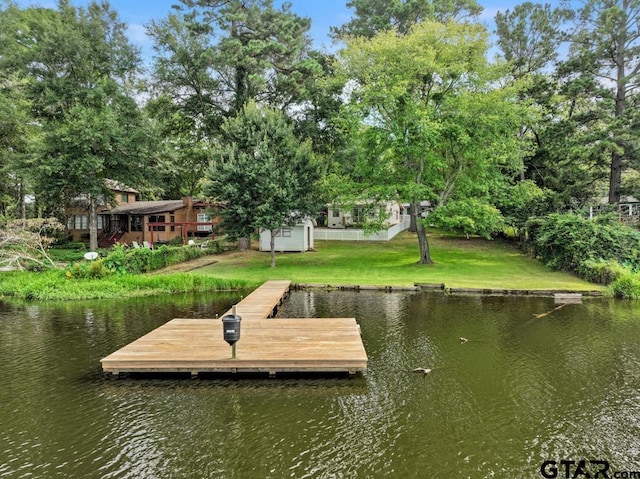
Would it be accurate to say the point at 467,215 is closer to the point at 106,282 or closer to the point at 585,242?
the point at 585,242

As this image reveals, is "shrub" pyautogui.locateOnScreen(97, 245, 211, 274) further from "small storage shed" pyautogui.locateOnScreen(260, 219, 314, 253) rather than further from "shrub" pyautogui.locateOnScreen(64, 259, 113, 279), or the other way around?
"small storage shed" pyautogui.locateOnScreen(260, 219, 314, 253)

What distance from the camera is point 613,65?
2425 centimetres

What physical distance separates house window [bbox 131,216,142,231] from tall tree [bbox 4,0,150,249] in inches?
272

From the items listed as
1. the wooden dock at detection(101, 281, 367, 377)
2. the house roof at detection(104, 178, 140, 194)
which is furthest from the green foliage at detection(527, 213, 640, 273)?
the house roof at detection(104, 178, 140, 194)

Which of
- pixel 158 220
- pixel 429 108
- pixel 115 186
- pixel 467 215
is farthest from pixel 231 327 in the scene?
pixel 115 186

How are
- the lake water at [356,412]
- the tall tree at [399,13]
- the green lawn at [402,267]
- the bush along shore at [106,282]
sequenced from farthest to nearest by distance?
the tall tree at [399,13]
the green lawn at [402,267]
the bush along shore at [106,282]
the lake water at [356,412]

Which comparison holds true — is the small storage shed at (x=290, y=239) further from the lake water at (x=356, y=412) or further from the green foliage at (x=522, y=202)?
the lake water at (x=356, y=412)

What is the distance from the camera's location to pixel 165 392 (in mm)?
7617

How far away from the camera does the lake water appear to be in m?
5.40

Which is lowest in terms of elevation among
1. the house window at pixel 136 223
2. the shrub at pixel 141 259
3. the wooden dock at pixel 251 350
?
the wooden dock at pixel 251 350

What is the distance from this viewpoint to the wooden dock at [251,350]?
8.11m

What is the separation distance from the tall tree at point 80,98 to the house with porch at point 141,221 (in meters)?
6.01

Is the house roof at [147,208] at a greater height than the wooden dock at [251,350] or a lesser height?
greater

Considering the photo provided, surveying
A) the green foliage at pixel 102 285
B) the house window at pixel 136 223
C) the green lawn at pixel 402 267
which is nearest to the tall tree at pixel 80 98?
the house window at pixel 136 223
